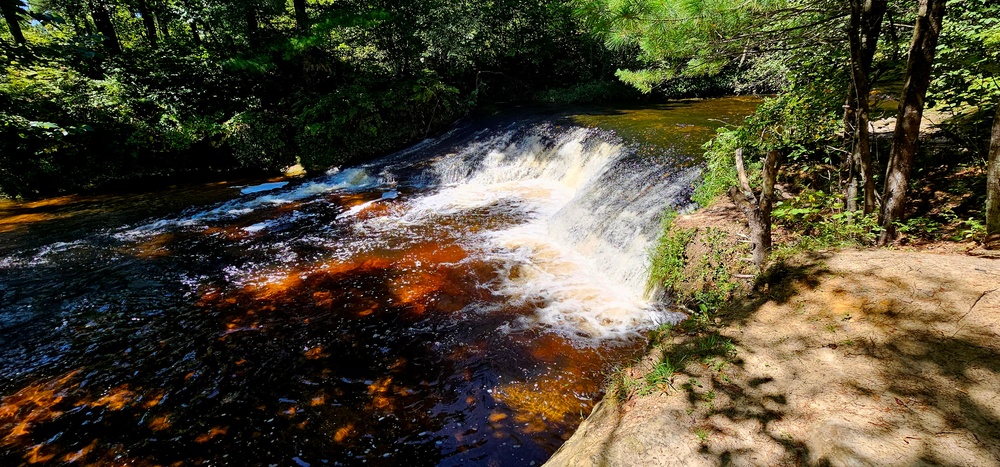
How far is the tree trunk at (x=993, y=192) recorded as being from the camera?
2.77 meters

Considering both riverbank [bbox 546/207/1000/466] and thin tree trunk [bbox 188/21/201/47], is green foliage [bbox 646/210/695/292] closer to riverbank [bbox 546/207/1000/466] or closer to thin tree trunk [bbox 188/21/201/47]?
riverbank [bbox 546/207/1000/466]

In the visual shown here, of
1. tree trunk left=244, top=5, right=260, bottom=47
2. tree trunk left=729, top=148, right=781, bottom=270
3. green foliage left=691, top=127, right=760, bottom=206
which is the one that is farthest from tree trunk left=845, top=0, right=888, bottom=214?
tree trunk left=244, top=5, right=260, bottom=47

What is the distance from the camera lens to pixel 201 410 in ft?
12.5

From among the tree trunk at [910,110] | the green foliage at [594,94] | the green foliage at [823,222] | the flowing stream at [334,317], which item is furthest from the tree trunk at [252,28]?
the tree trunk at [910,110]

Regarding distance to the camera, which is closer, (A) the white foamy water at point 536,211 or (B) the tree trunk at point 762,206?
(B) the tree trunk at point 762,206

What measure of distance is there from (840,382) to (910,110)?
7.84 ft

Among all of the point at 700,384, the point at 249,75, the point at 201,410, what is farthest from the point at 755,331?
the point at 249,75

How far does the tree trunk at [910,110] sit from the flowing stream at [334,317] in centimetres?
222

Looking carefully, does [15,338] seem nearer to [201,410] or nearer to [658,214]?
[201,410]

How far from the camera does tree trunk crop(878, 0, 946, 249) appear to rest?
2.78m

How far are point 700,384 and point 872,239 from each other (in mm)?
2511

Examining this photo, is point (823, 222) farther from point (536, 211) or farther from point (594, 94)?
point (594, 94)

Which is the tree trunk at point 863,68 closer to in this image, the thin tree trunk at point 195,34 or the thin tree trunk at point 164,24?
the thin tree trunk at point 195,34

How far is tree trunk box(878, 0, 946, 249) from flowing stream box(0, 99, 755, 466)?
2.22 m
